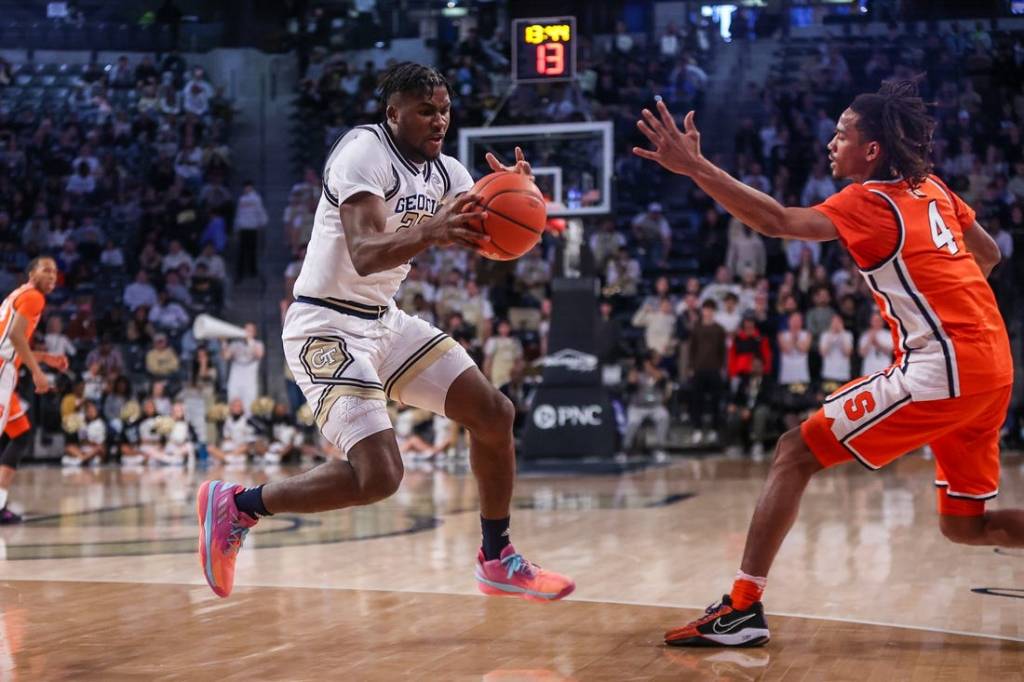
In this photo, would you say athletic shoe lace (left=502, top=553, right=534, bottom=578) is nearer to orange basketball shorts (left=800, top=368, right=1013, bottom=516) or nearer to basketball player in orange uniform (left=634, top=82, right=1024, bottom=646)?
basketball player in orange uniform (left=634, top=82, right=1024, bottom=646)

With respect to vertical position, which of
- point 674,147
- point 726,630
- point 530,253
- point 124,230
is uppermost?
point 674,147

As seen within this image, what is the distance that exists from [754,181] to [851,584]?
11762 mm

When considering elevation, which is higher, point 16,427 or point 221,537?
point 221,537

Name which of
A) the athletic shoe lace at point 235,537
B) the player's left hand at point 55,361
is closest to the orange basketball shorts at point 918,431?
the athletic shoe lace at point 235,537

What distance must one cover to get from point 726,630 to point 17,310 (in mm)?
5920

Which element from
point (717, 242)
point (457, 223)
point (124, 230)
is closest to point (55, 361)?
point (457, 223)

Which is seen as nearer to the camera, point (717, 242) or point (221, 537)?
point (221, 537)

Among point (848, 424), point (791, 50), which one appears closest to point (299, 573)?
point (848, 424)

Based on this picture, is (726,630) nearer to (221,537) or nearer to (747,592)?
(747,592)

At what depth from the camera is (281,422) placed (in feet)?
49.1

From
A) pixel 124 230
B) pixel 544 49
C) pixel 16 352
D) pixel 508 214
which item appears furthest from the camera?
pixel 124 230

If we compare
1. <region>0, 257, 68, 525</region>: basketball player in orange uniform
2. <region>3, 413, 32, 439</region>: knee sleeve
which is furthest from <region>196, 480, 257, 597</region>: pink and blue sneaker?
<region>3, 413, 32, 439</region>: knee sleeve

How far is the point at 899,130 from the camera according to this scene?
4.55 metres

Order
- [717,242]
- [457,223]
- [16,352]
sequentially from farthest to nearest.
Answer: [717,242] → [16,352] → [457,223]
